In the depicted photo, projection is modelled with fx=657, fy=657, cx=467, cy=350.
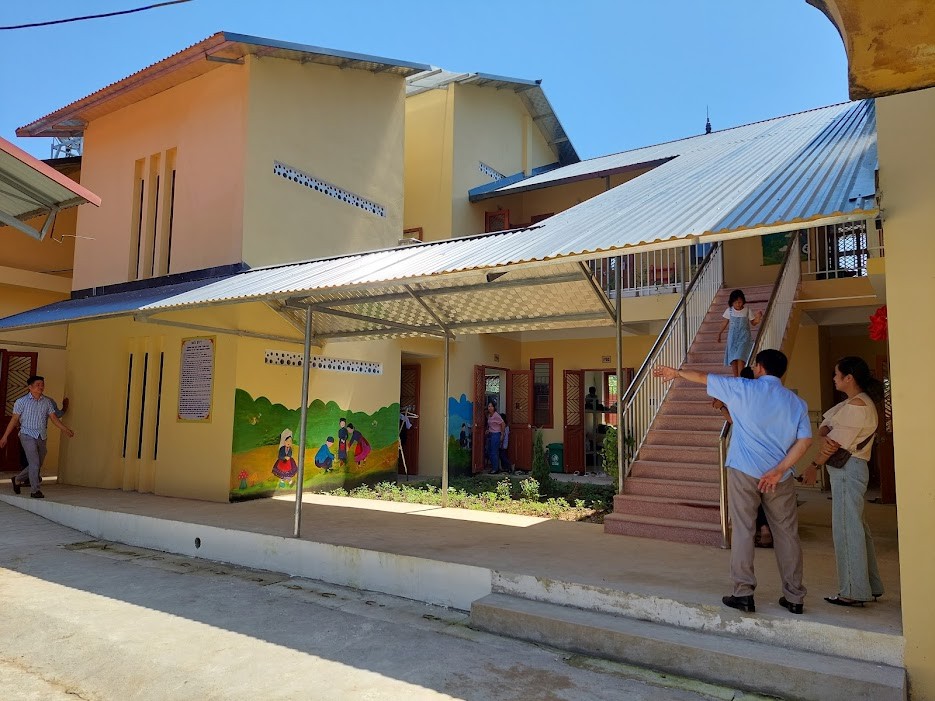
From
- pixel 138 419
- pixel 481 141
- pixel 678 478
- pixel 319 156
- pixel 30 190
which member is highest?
pixel 481 141

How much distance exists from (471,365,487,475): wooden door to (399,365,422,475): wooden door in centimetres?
120

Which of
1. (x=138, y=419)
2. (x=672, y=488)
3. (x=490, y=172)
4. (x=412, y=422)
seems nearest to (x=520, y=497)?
(x=672, y=488)

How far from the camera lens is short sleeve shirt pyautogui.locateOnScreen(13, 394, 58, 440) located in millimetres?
8859

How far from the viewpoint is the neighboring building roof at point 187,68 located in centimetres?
920

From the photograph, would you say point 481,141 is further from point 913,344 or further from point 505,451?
point 913,344

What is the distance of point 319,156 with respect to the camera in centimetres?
1051

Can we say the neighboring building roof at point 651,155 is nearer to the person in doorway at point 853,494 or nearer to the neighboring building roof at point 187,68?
the neighboring building roof at point 187,68

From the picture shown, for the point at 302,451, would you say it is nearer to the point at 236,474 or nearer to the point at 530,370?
the point at 236,474

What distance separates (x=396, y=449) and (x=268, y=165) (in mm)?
5031

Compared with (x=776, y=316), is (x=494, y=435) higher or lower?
lower

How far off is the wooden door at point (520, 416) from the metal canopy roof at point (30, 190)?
970 centimetres

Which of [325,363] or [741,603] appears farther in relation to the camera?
[325,363]

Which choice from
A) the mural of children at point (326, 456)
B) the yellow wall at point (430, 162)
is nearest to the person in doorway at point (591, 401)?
the yellow wall at point (430, 162)

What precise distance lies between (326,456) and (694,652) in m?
7.26
